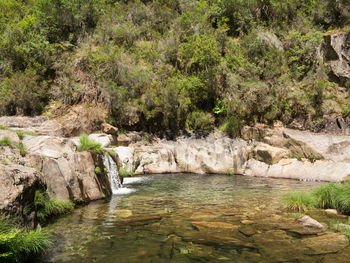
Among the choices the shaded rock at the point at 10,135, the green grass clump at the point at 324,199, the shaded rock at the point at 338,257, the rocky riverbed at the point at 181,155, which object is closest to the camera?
the shaded rock at the point at 338,257

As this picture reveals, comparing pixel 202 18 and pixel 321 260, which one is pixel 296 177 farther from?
pixel 202 18

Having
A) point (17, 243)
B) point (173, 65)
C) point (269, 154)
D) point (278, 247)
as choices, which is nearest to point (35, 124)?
point (17, 243)

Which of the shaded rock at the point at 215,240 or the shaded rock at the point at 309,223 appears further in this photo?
the shaded rock at the point at 309,223

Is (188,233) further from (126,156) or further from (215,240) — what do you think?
(126,156)

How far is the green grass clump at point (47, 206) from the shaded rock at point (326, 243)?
5.70 metres

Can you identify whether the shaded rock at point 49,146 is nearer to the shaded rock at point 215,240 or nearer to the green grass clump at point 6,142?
the green grass clump at point 6,142

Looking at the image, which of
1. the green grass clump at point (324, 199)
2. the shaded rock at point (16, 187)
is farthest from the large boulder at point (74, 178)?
the green grass clump at point (324, 199)

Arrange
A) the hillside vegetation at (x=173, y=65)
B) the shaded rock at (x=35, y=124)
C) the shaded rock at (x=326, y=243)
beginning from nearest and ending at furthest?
the shaded rock at (x=326, y=243) < the shaded rock at (x=35, y=124) < the hillside vegetation at (x=173, y=65)

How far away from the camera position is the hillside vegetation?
2025 cm

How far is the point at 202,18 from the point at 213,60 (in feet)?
19.5

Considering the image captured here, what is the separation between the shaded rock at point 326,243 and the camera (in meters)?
4.79

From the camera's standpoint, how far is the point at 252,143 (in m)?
18.8

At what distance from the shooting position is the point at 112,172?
11695 mm

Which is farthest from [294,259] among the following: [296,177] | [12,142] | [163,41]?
[163,41]
